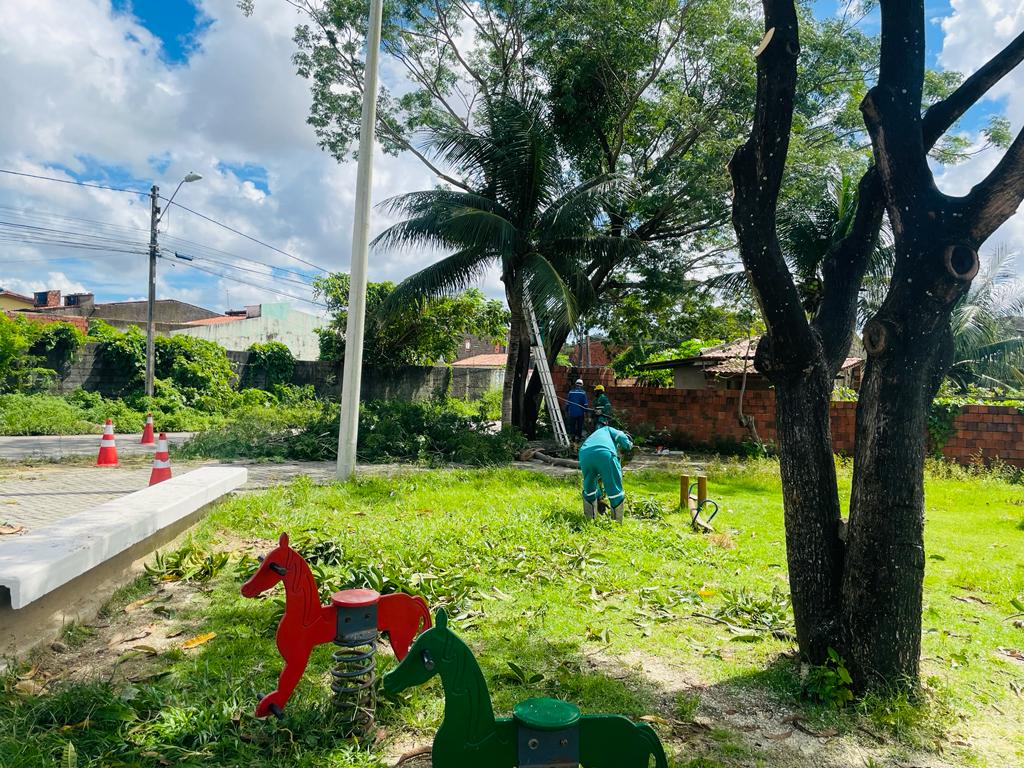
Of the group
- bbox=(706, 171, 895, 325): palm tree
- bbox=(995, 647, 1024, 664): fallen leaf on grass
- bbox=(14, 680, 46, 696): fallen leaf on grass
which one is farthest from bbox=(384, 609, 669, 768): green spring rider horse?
bbox=(706, 171, 895, 325): palm tree

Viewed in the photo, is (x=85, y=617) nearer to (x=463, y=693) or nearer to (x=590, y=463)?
(x=463, y=693)

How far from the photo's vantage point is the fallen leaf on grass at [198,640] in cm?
377

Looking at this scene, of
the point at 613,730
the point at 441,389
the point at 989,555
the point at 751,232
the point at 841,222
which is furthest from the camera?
the point at 441,389

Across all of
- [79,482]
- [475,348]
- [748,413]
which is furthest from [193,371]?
[475,348]

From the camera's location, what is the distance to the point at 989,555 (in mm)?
6730

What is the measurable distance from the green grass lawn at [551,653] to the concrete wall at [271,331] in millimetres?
27394

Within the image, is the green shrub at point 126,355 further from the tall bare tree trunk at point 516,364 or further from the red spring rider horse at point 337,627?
the red spring rider horse at point 337,627

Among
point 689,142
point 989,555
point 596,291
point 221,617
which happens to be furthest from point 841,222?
point 221,617

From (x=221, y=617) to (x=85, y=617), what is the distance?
782 mm

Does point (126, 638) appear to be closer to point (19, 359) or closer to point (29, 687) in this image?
point (29, 687)

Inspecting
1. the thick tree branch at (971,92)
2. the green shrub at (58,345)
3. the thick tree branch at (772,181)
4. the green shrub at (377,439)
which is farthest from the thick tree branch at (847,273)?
the green shrub at (58,345)

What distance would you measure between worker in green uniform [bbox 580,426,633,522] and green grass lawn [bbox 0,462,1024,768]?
29cm

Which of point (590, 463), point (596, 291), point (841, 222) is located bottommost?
point (590, 463)

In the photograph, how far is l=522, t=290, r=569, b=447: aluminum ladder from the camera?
15865 millimetres
